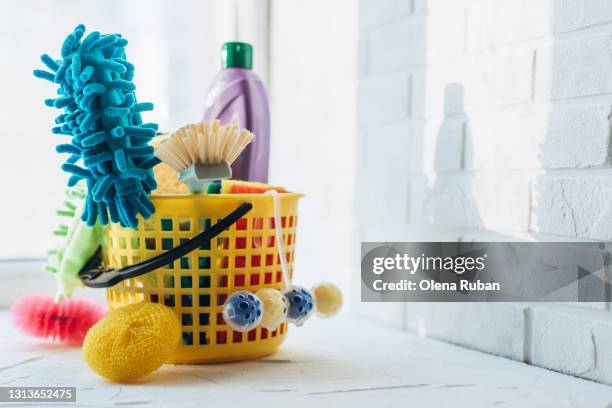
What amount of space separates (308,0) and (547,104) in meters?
0.55

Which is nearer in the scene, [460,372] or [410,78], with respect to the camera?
[460,372]

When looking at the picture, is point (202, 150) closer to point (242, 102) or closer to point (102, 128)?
point (102, 128)

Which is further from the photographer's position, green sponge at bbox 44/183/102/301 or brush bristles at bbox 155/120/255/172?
green sponge at bbox 44/183/102/301

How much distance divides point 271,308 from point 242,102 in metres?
0.31

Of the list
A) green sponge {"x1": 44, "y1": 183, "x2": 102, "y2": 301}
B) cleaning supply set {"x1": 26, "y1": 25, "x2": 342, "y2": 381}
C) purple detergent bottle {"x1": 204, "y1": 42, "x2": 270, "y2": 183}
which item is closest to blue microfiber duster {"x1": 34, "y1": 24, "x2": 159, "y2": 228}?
cleaning supply set {"x1": 26, "y1": 25, "x2": 342, "y2": 381}

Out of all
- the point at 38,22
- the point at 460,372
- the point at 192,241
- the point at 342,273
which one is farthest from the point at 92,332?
the point at 38,22

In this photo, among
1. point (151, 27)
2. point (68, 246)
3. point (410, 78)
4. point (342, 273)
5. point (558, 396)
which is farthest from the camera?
point (151, 27)

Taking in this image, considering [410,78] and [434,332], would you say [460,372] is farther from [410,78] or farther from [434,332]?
[410,78]

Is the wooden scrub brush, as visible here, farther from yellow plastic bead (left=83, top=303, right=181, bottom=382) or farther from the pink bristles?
the pink bristles

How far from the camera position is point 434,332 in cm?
91

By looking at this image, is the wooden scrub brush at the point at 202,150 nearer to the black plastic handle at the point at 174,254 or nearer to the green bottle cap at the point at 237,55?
the black plastic handle at the point at 174,254

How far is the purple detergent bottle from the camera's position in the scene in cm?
91

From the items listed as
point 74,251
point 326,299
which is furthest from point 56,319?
point 326,299

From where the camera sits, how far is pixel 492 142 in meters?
Result: 0.82
